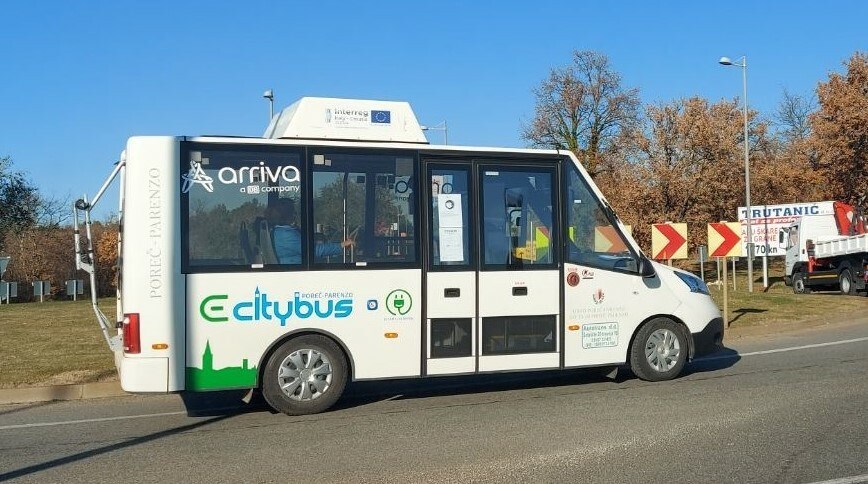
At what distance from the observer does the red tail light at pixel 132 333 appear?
25.1 feet

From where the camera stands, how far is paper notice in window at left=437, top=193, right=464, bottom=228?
870cm

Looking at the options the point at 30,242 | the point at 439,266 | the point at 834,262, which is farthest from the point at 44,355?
the point at 30,242

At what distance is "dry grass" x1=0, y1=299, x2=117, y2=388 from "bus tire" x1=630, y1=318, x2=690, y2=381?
6672mm

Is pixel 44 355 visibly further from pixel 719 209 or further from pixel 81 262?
pixel 719 209

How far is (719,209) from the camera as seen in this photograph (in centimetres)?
3725

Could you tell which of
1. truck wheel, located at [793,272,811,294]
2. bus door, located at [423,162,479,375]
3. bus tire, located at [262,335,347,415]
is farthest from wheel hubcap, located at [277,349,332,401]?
truck wheel, located at [793,272,811,294]

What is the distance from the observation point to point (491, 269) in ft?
29.0

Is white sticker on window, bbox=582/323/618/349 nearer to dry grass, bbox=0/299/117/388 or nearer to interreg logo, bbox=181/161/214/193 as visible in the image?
interreg logo, bbox=181/161/214/193

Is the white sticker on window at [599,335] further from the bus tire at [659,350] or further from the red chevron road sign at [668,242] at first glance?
the red chevron road sign at [668,242]

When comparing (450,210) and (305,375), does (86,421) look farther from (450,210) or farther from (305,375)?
(450,210)

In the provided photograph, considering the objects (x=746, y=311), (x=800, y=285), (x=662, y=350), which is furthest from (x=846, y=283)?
(x=662, y=350)

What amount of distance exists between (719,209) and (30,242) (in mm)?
38133

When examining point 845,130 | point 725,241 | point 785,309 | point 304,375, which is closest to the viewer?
point 304,375

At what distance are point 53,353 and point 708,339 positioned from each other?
32.6 ft
